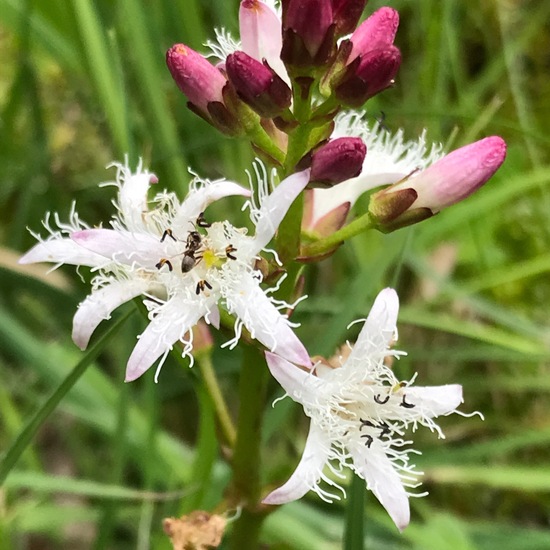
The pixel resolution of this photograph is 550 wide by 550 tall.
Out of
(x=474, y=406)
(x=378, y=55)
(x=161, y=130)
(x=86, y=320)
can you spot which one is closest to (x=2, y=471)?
(x=86, y=320)

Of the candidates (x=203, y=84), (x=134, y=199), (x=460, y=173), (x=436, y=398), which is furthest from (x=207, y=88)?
(x=436, y=398)

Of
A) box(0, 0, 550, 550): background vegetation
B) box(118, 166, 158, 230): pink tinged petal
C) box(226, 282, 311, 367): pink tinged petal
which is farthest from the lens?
box(0, 0, 550, 550): background vegetation

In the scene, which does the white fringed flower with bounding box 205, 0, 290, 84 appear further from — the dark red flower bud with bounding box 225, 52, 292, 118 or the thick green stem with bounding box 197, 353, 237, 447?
the thick green stem with bounding box 197, 353, 237, 447

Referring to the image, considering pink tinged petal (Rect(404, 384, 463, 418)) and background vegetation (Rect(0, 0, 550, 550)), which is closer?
pink tinged petal (Rect(404, 384, 463, 418))

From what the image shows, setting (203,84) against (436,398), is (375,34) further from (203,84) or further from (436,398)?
(436,398)

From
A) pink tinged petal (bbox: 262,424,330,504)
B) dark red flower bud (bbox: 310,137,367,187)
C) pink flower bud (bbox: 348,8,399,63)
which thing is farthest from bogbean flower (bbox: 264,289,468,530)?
pink flower bud (bbox: 348,8,399,63)

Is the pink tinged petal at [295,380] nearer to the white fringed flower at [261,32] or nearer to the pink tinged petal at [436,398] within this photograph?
the pink tinged petal at [436,398]
